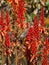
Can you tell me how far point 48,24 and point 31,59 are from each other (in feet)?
10.9

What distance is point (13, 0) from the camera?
3.02 metres

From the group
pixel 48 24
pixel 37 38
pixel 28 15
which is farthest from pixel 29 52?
pixel 28 15

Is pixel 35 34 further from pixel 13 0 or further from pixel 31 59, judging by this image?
pixel 13 0

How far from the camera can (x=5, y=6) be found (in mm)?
7133

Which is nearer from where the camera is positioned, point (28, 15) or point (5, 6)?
point (28, 15)

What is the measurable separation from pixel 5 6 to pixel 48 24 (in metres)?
1.50

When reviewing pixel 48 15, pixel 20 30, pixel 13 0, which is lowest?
pixel 48 15

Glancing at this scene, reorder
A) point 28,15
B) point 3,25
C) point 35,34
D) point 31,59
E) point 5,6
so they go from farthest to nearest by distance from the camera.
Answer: point 5,6, point 28,15, point 3,25, point 31,59, point 35,34

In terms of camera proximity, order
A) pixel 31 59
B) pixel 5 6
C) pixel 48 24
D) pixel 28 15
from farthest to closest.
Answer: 1. pixel 5 6
2. pixel 28 15
3. pixel 48 24
4. pixel 31 59

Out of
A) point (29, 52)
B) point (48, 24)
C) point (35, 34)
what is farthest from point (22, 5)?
point (48, 24)

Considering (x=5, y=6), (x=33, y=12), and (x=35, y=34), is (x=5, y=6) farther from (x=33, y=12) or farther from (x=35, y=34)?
(x=35, y=34)

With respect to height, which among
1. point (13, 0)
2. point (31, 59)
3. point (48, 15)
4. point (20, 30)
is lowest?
point (48, 15)

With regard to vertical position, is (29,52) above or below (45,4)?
above

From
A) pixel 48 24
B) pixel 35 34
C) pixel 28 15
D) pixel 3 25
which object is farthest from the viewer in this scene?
pixel 28 15
